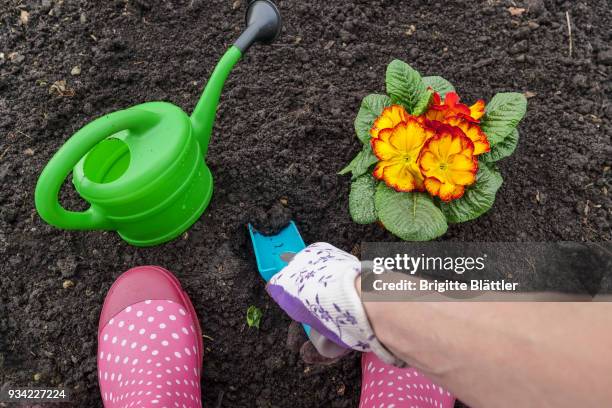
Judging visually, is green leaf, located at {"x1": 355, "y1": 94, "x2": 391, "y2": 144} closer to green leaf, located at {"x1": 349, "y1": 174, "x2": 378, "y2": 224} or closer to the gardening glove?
green leaf, located at {"x1": 349, "y1": 174, "x2": 378, "y2": 224}

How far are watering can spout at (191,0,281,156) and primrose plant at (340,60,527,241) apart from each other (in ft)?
1.05

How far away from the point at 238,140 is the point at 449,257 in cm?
70

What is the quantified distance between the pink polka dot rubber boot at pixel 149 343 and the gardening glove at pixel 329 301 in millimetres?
358

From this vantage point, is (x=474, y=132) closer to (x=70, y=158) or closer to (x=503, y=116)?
(x=503, y=116)

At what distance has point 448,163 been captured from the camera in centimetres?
123

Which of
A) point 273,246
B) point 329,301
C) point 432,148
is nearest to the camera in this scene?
point 329,301

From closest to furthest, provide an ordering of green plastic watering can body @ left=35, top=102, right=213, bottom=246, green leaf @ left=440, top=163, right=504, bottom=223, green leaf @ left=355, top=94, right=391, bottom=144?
green plastic watering can body @ left=35, top=102, right=213, bottom=246 → green leaf @ left=440, top=163, right=504, bottom=223 → green leaf @ left=355, top=94, right=391, bottom=144

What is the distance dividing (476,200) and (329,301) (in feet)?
1.69

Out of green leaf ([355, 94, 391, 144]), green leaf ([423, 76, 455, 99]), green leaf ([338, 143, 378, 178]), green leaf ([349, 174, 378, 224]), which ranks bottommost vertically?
green leaf ([349, 174, 378, 224])

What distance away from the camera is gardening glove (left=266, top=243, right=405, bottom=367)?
981mm

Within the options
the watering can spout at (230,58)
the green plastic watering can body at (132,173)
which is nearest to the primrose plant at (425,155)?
the watering can spout at (230,58)

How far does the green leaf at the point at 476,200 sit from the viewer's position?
1317mm

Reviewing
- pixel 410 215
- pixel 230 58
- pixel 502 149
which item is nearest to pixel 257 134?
pixel 230 58

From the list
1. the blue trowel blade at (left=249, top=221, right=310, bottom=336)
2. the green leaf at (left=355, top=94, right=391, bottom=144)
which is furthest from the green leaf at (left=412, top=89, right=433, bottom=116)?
the blue trowel blade at (left=249, top=221, right=310, bottom=336)
